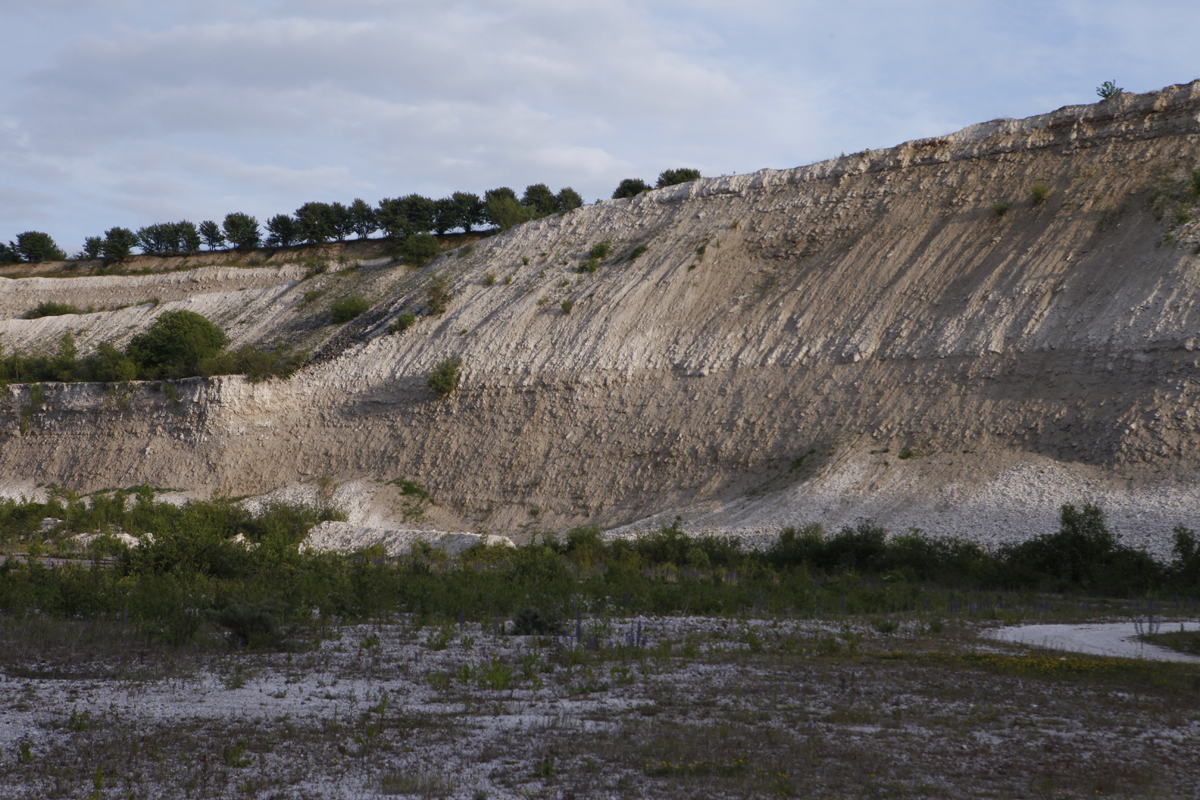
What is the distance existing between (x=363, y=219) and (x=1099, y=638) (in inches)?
1885

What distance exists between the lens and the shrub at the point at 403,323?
36969 mm

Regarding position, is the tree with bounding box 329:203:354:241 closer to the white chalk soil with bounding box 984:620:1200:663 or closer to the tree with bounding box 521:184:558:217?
the tree with bounding box 521:184:558:217

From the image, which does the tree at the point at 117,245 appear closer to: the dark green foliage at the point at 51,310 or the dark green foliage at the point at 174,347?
the dark green foliage at the point at 51,310

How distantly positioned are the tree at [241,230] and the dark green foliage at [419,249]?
15070 mm

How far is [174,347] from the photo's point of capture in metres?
39.0

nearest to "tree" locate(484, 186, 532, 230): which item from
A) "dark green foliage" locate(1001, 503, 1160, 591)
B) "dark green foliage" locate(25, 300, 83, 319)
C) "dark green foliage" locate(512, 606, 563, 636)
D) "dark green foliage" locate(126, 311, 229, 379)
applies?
"dark green foliage" locate(126, 311, 229, 379)

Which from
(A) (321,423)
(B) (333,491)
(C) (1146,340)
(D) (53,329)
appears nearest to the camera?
(C) (1146,340)

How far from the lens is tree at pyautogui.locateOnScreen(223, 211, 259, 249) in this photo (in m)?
53.5

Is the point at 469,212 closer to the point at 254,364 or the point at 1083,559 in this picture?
the point at 254,364

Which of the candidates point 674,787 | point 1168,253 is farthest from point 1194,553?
point 674,787

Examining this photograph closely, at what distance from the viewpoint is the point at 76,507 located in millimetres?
32594

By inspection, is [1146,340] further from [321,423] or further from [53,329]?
[53,329]

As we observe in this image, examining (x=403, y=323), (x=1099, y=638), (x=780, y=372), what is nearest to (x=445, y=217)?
(x=403, y=323)

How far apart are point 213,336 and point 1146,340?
36657 millimetres
